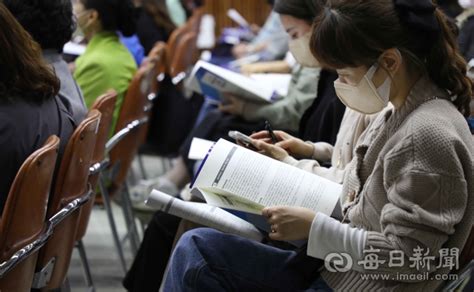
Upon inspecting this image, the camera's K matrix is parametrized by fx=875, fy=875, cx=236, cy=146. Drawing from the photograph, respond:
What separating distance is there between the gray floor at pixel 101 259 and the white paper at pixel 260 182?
1.56 m

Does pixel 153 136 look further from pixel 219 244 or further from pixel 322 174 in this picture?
pixel 219 244

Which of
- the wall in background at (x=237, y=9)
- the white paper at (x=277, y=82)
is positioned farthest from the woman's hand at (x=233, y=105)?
the wall in background at (x=237, y=9)

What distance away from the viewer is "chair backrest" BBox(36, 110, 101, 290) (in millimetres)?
2143

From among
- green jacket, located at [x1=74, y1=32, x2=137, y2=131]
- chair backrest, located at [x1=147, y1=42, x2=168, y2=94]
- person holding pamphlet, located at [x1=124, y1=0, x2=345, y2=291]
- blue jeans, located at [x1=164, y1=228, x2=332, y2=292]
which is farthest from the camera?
chair backrest, located at [x1=147, y1=42, x2=168, y2=94]

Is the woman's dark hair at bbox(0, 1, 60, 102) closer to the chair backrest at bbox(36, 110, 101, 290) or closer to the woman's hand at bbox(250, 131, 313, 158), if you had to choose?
the chair backrest at bbox(36, 110, 101, 290)

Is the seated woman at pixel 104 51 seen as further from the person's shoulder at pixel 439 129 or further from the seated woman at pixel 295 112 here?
the person's shoulder at pixel 439 129

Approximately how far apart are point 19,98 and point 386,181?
38.7 inches

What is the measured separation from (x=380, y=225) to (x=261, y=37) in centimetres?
449

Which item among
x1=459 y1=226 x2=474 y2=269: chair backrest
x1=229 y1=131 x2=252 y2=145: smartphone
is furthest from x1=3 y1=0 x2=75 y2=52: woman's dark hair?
x1=459 y1=226 x2=474 y2=269: chair backrest

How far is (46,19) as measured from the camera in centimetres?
269

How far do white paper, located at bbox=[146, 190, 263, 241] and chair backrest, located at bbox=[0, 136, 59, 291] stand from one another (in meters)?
0.24

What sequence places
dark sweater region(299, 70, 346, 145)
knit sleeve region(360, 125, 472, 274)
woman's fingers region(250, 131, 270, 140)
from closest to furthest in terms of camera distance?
knit sleeve region(360, 125, 472, 274) → woman's fingers region(250, 131, 270, 140) → dark sweater region(299, 70, 346, 145)

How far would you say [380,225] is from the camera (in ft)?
5.49

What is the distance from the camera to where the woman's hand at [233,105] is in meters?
3.51
